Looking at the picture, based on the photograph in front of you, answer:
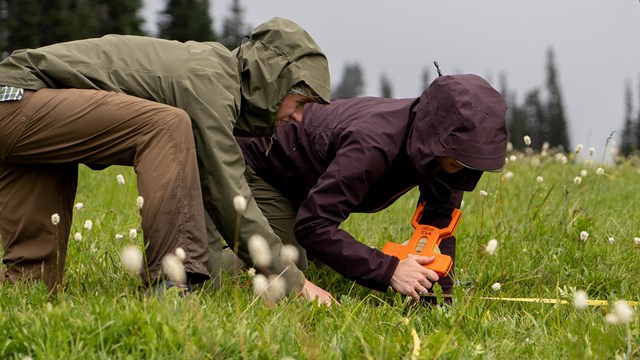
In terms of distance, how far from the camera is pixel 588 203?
8.58 metres

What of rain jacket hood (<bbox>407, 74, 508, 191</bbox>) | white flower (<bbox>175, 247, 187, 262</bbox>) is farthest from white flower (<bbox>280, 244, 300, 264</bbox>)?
rain jacket hood (<bbox>407, 74, 508, 191</bbox>)

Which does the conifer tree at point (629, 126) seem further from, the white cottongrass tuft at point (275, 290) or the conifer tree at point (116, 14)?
the white cottongrass tuft at point (275, 290)

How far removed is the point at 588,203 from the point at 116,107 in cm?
567

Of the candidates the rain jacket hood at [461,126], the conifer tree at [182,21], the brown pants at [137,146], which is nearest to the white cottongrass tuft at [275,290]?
the brown pants at [137,146]

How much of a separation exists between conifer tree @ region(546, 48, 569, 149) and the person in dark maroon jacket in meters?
87.6

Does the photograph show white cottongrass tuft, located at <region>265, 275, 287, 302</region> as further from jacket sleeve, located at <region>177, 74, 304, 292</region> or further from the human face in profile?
the human face in profile

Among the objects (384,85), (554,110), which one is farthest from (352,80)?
(554,110)

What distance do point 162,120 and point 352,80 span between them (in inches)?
5769

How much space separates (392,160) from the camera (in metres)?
4.97

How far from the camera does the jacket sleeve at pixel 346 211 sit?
486 centimetres

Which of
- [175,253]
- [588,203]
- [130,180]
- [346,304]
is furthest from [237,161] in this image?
[588,203]

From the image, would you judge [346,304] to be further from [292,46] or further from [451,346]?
[292,46]

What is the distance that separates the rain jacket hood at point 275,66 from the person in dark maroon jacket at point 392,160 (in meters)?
0.42

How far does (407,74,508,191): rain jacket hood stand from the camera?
4.66 m
